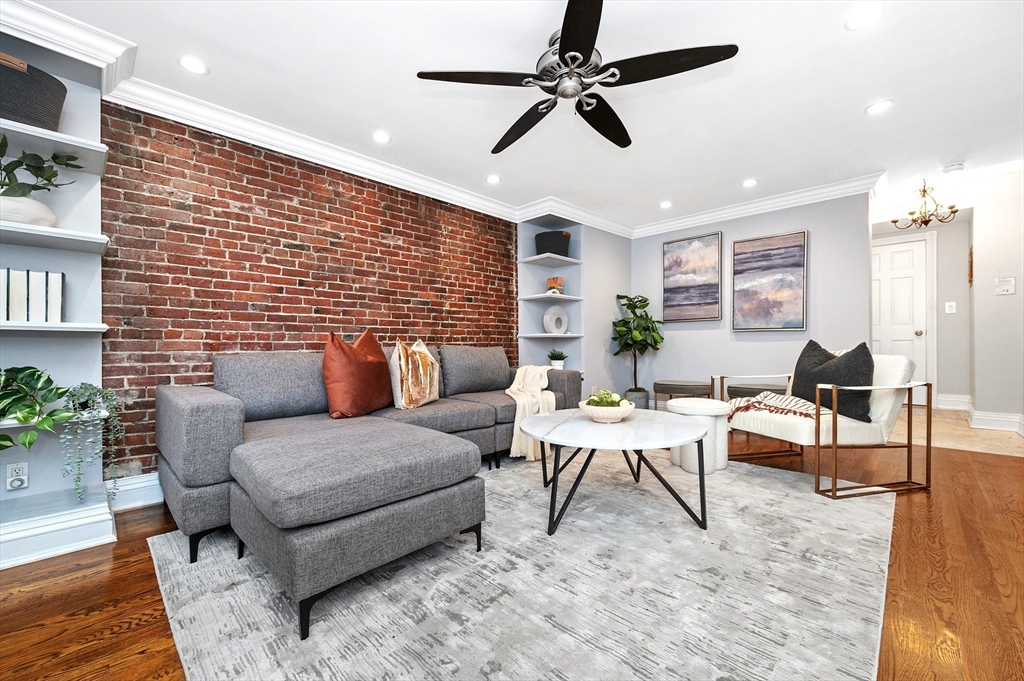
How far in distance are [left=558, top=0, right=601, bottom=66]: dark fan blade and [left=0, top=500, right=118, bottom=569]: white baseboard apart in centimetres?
294

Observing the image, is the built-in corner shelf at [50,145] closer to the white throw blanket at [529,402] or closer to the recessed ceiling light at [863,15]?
the white throw blanket at [529,402]

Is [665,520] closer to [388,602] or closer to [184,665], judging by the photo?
[388,602]

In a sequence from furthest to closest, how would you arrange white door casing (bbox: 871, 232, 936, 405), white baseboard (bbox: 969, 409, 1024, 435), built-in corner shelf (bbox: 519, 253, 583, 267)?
white door casing (bbox: 871, 232, 936, 405) < built-in corner shelf (bbox: 519, 253, 583, 267) < white baseboard (bbox: 969, 409, 1024, 435)

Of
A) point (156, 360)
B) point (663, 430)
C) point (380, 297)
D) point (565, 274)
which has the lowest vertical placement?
point (663, 430)

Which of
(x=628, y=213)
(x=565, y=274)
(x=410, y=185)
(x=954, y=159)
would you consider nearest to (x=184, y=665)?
(x=410, y=185)

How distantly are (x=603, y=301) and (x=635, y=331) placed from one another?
528 millimetres

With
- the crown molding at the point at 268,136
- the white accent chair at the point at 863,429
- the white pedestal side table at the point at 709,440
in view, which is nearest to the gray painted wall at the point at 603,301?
the crown molding at the point at 268,136

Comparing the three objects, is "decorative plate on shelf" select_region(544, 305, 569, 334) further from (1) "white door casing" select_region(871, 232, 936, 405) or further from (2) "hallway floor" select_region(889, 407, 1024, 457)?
(1) "white door casing" select_region(871, 232, 936, 405)

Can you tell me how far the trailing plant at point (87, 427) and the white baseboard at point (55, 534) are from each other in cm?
16

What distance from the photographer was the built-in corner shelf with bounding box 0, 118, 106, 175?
1.95 meters

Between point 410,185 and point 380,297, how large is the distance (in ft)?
3.48

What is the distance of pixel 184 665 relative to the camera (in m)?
1.24

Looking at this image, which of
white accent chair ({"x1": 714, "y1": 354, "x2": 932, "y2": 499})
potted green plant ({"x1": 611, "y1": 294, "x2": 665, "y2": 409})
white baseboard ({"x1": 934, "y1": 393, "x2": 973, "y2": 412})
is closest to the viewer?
white accent chair ({"x1": 714, "y1": 354, "x2": 932, "y2": 499})

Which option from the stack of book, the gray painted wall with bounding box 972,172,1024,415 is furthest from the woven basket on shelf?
the gray painted wall with bounding box 972,172,1024,415
